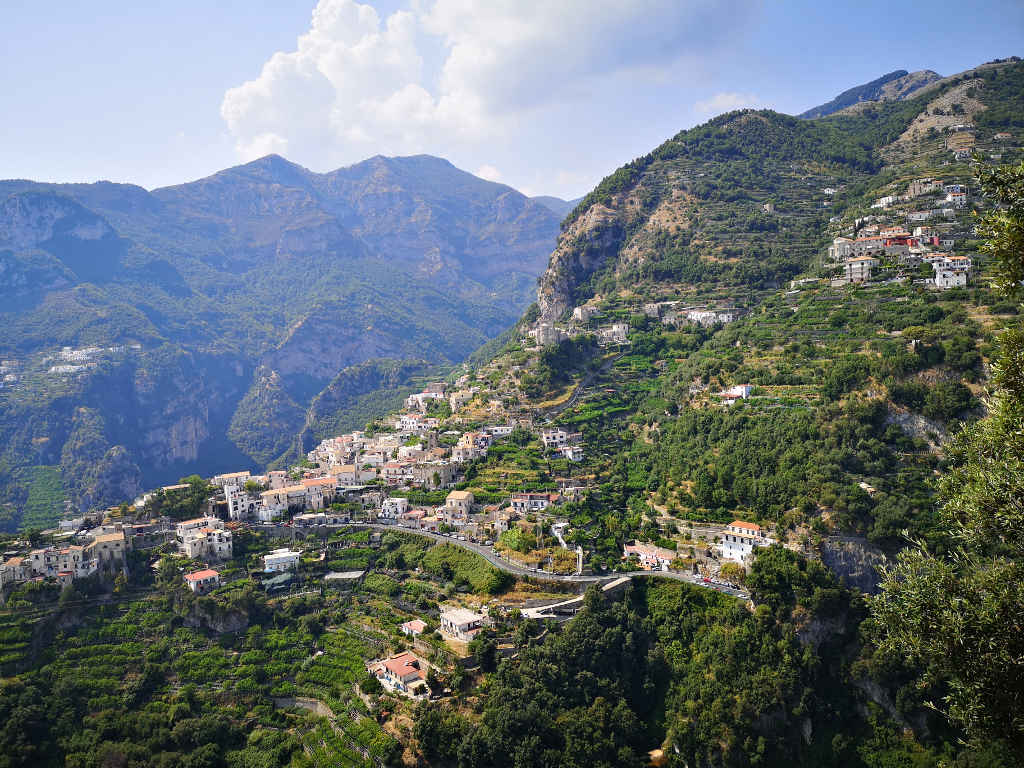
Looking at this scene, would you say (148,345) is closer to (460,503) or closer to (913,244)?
(460,503)

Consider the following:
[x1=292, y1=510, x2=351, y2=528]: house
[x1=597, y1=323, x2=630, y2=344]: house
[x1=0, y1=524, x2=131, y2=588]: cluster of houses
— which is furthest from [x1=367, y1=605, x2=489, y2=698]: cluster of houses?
[x1=597, y1=323, x2=630, y2=344]: house

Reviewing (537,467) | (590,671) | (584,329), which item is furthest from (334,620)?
(584,329)

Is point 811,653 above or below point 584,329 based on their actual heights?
below

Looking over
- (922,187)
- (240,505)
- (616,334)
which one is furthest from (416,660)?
(922,187)

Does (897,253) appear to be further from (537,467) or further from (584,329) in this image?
(537,467)

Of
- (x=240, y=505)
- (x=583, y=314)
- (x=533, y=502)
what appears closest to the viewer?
(x=533, y=502)

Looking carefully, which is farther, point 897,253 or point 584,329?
point 584,329

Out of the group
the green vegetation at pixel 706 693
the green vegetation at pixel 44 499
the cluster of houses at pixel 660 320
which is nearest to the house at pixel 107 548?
the green vegetation at pixel 706 693
